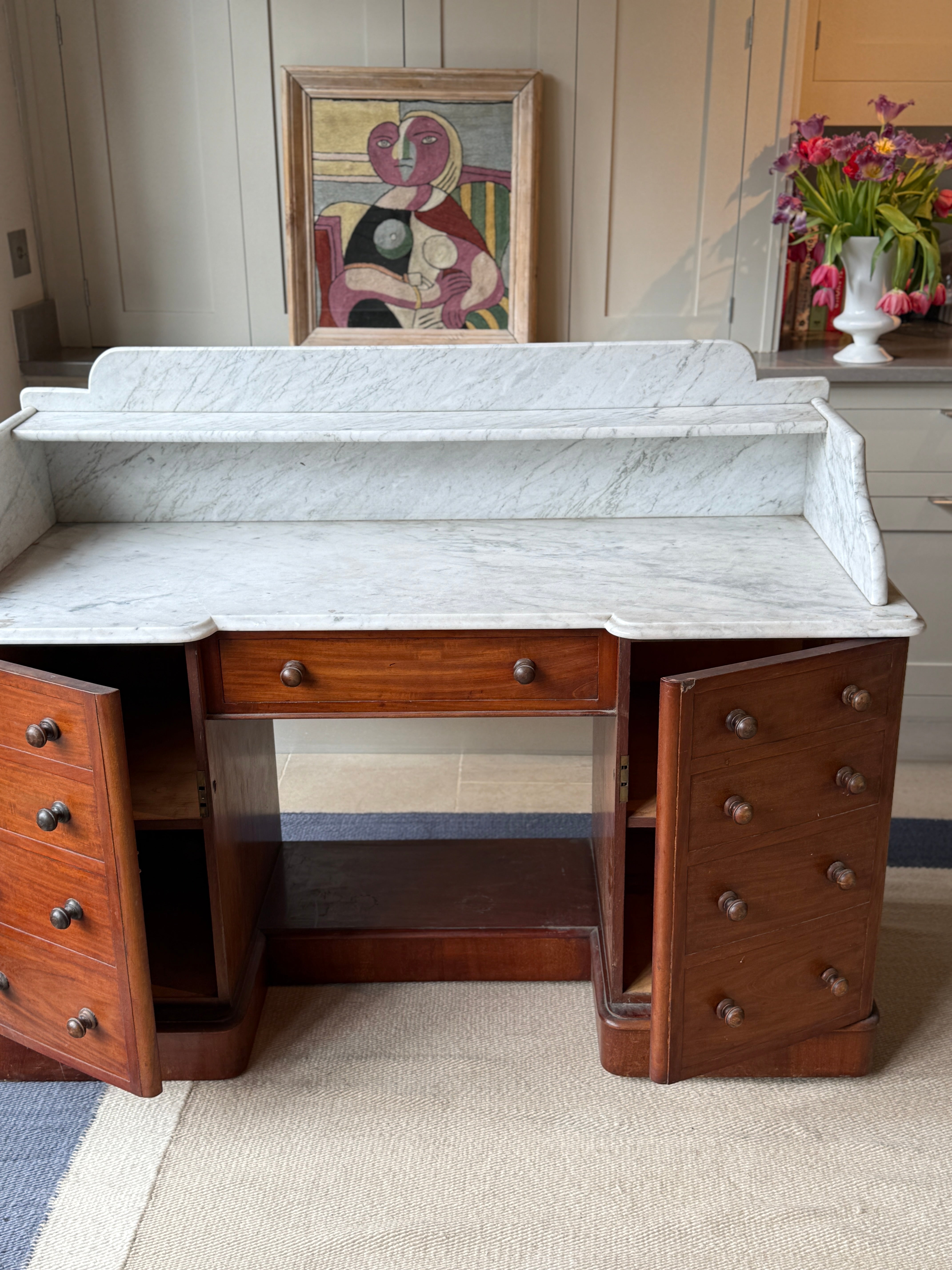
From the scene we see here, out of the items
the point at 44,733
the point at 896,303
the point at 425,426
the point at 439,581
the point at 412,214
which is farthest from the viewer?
the point at 412,214

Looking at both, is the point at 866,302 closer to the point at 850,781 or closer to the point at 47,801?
the point at 850,781

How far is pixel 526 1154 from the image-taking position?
174 centimetres

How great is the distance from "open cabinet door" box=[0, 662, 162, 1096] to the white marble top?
0.13 meters

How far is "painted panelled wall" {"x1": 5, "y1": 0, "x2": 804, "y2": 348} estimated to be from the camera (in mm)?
2895

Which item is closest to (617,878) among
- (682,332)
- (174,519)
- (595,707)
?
(595,707)

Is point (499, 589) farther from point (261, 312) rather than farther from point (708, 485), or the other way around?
point (261, 312)

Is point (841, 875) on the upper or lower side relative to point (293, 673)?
lower

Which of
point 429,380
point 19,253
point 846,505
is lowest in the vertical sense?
point 846,505

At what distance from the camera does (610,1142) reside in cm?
177

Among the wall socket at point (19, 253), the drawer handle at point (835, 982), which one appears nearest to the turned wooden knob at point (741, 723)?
the drawer handle at point (835, 982)

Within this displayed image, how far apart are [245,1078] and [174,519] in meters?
0.98

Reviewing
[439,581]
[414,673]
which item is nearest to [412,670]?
[414,673]

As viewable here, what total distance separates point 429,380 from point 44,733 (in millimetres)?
893

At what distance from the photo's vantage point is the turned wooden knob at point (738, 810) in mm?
1580
